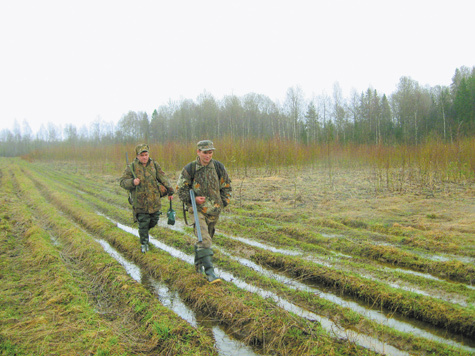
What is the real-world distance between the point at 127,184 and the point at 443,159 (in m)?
13.4

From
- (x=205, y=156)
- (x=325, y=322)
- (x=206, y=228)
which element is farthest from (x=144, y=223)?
(x=325, y=322)

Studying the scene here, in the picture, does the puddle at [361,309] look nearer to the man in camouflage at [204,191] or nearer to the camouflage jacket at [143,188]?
the man in camouflage at [204,191]

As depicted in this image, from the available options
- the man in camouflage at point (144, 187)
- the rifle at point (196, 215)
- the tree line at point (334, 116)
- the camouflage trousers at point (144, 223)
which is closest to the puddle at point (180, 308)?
the camouflage trousers at point (144, 223)

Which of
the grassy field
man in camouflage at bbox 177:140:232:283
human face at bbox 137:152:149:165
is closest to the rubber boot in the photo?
the grassy field

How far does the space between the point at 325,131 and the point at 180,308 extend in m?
32.8

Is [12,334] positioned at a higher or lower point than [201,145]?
lower

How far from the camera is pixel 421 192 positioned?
38.5 feet

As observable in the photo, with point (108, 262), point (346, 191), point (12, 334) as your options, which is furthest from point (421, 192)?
point (12, 334)

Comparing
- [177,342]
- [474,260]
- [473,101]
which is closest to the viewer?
[177,342]

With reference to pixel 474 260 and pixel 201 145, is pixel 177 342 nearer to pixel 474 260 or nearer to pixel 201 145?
pixel 201 145

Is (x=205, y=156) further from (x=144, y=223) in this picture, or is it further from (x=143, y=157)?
(x=144, y=223)

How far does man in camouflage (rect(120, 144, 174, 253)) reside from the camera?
6461 mm

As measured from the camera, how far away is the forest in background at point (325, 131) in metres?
15.7

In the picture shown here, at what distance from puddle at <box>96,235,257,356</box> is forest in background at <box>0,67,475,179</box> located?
10.3 m
